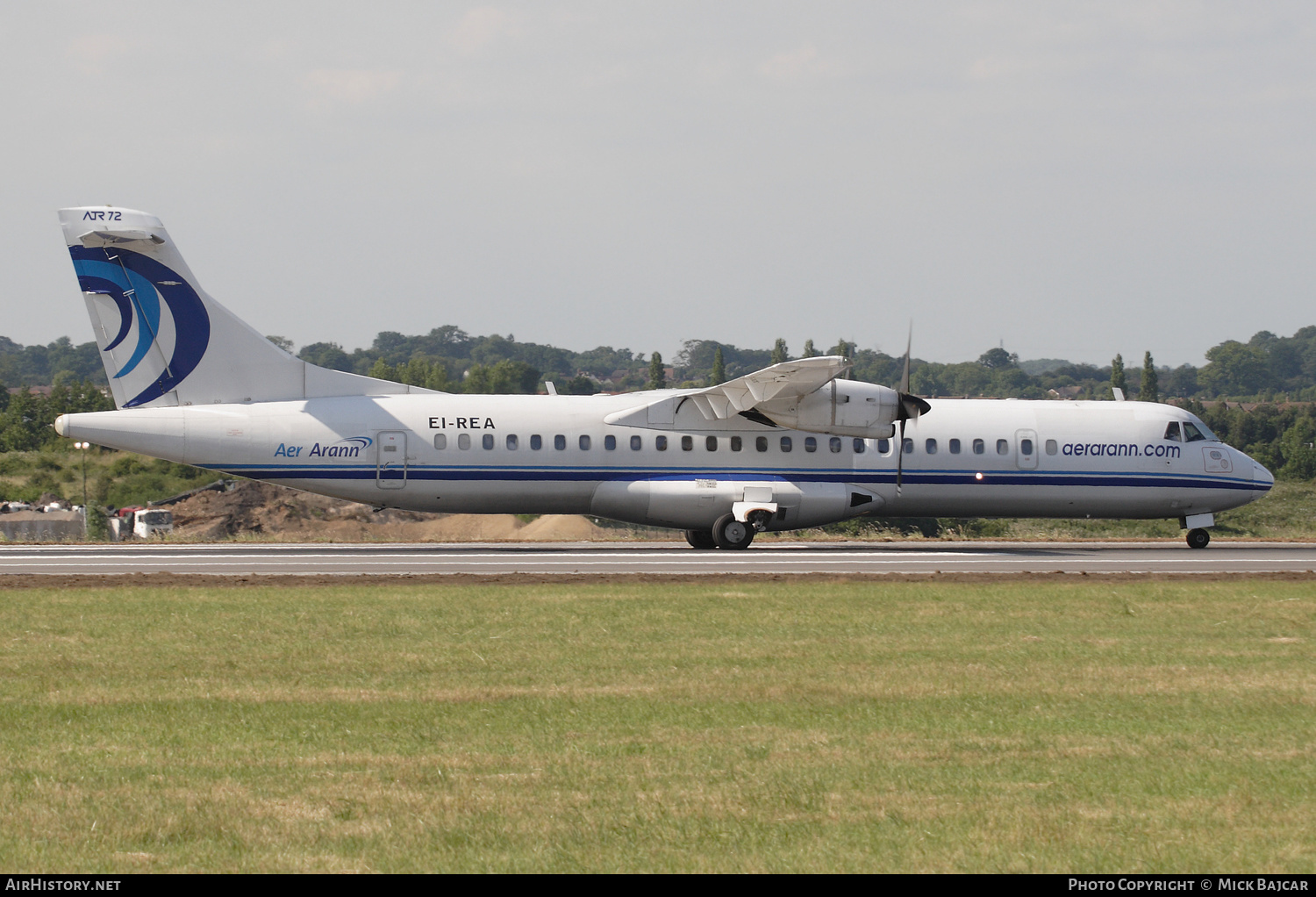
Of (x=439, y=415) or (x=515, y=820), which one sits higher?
(x=439, y=415)

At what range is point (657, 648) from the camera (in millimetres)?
14359

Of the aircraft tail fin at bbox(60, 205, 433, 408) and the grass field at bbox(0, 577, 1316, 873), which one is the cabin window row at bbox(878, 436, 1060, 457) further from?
the grass field at bbox(0, 577, 1316, 873)

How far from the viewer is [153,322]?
2852 centimetres

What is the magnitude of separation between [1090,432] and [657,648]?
65.2ft

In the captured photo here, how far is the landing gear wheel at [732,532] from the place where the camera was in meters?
29.4

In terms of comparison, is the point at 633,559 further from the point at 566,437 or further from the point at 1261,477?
the point at 1261,477

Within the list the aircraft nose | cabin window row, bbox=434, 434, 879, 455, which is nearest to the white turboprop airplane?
cabin window row, bbox=434, 434, 879, 455

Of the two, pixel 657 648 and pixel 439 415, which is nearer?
pixel 657 648

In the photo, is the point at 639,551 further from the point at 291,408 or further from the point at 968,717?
the point at 968,717

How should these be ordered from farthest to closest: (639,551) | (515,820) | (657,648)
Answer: (639,551), (657,648), (515,820)

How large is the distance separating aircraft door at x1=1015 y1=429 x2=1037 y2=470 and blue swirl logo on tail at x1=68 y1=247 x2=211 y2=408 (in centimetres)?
1910

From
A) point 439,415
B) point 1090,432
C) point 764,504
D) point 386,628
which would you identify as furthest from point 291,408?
point 1090,432

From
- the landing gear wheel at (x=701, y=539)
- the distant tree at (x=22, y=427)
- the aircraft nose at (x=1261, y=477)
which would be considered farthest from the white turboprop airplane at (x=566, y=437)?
the distant tree at (x=22, y=427)

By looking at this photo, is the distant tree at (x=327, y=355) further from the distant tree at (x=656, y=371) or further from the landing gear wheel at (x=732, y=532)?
the landing gear wheel at (x=732, y=532)
